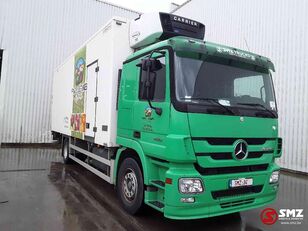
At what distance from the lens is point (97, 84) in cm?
579

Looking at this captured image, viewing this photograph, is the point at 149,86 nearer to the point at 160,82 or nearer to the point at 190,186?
the point at 160,82

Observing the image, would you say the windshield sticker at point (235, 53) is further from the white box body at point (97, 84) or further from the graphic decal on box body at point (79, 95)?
the graphic decal on box body at point (79, 95)

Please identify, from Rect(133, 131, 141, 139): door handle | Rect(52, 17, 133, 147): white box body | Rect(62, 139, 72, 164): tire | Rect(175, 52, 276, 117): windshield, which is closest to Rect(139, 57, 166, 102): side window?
Rect(175, 52, 276, 117): windshield

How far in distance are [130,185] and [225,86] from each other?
2.12 metres

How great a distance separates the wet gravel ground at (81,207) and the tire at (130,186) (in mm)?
162

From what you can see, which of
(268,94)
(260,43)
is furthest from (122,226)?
(260,43)

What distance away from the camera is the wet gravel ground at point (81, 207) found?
4230 mm

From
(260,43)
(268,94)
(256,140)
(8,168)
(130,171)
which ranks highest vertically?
(260,43)

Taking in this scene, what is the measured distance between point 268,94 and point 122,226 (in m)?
2.94

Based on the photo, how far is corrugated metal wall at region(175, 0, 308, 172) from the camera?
28.7 ft

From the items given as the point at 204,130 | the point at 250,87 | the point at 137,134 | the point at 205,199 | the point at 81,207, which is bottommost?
the point at 81,207

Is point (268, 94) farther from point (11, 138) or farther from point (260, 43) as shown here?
point (11, 138)

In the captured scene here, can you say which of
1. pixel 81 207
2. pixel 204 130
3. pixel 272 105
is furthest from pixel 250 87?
pixel 81 207

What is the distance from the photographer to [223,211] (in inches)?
150
